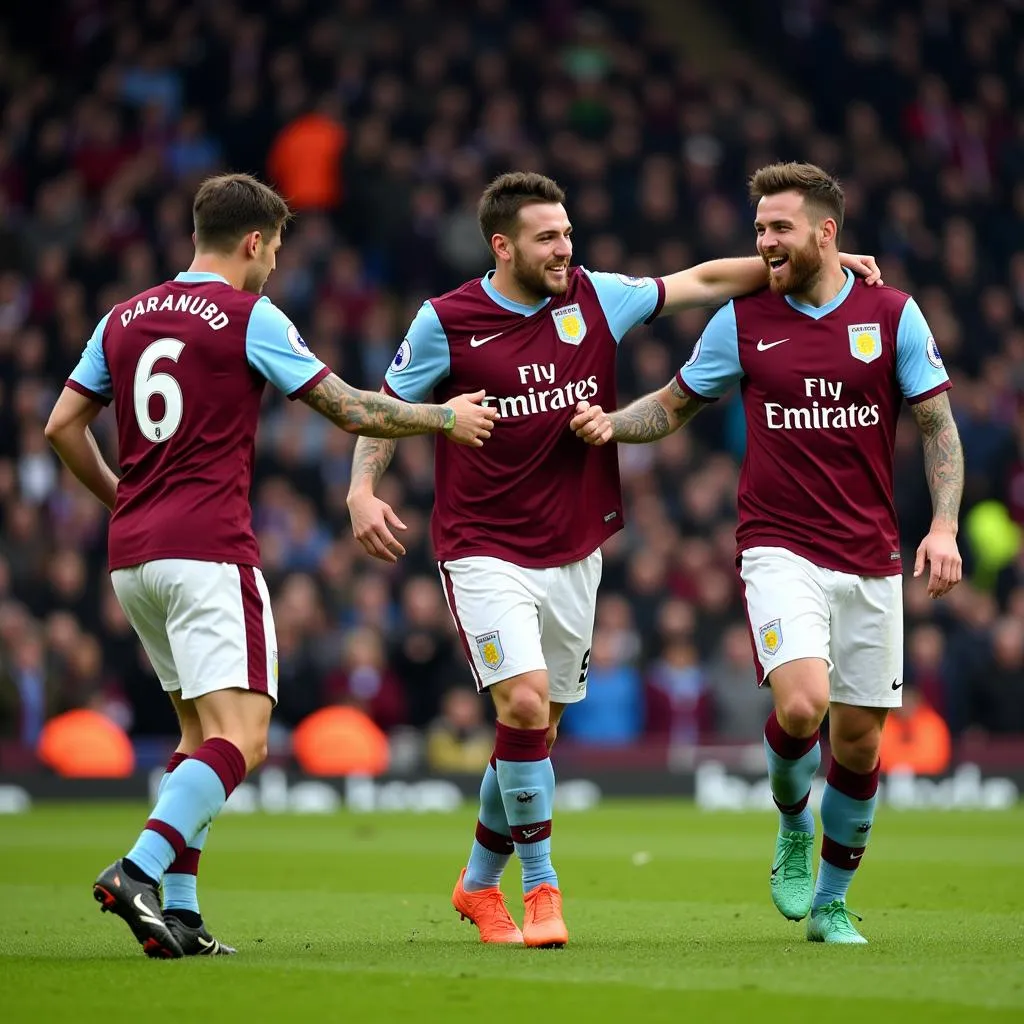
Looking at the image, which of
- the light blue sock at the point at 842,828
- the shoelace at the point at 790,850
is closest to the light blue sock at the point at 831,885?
the light blue sock at the point at 842,828

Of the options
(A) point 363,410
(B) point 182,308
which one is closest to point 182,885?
(A) point 363,410

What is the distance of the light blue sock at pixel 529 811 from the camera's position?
24.1ft

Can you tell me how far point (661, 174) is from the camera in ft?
72.2

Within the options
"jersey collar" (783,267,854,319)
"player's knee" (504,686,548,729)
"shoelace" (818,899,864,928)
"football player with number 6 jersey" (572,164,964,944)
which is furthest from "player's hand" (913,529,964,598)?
"player's knee" (504,686,548,729)

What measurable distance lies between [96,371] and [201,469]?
574 millimetres

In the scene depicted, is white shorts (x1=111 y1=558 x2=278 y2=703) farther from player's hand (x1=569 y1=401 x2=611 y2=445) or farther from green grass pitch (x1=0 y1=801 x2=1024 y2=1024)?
player's hand (x1=569 y1=401 x2=611 y2=445)

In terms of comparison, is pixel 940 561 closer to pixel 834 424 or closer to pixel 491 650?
pixel 834 424

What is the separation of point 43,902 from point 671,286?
4.03m

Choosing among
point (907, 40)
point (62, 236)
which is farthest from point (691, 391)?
point (907, 40)

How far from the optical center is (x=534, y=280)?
7.77 m

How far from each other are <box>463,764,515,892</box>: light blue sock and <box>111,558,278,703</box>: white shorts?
1.29 meters

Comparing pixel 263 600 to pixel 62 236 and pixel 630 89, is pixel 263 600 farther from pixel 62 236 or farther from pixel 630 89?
pixel 630 89

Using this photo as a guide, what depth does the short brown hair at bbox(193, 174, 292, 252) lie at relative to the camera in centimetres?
702

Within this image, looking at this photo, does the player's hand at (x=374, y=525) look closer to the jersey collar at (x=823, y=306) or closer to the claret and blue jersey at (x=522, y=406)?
the claret and blue jersey at (x=522, y=406)
